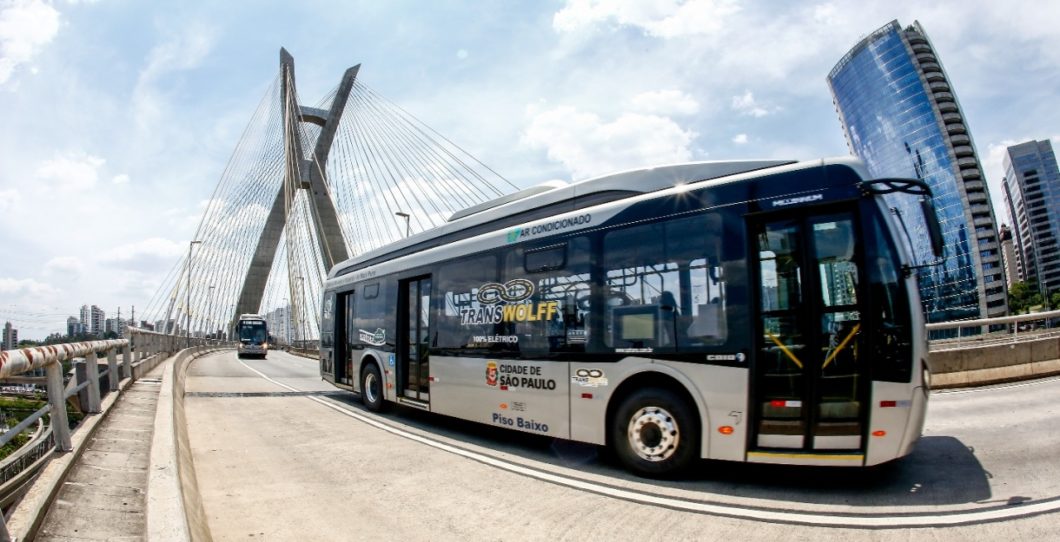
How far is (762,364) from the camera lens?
16.0 feet

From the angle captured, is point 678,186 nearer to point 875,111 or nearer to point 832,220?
point 832,220

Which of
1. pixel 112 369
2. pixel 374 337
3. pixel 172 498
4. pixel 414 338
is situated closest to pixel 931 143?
pixel 374 337

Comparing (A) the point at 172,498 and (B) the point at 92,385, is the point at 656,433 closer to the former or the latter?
(A) the point at 172,498

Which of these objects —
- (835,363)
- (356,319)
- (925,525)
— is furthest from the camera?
(356,319)

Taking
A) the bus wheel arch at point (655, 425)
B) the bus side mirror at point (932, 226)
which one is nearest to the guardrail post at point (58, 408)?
the bus wheel arch at point (655, 425)

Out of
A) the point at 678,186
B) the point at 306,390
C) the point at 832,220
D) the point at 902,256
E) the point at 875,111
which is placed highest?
the point at 875,111

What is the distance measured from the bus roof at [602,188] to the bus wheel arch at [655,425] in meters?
2.06

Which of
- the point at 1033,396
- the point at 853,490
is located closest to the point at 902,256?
the point at 853,490

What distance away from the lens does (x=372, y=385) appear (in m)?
10.8

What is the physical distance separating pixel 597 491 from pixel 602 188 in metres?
3.30

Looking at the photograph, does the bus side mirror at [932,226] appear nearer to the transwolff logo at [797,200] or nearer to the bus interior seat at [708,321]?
the transwolff logo at [797,200]

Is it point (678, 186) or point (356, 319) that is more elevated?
point (678, 186)

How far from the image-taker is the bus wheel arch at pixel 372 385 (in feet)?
34.1

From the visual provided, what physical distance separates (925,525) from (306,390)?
13621mm
